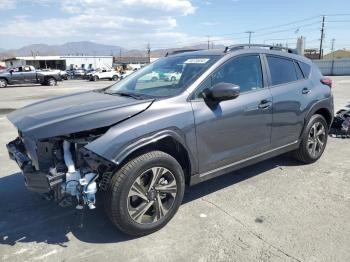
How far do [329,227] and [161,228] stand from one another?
1.71 meters

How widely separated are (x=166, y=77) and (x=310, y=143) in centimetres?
259

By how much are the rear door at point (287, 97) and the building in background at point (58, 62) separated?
7163 cm

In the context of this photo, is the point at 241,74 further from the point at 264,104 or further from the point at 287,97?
the point at 287,97

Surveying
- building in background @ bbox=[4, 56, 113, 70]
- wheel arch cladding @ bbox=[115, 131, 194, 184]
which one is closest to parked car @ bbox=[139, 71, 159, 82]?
wheel arch cladding @ bbox=[115, 131, 194, 184]

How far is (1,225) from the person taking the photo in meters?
3.73

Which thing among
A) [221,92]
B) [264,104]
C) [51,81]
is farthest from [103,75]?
[221,92]

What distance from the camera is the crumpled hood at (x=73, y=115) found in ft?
10.3

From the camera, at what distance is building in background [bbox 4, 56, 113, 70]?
2996 inches

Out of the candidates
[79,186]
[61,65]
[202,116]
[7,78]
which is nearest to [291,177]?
[202,116]

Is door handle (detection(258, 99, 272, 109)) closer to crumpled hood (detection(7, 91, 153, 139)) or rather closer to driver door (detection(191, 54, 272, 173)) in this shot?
driver door (detection(191, 54, 272, 173))

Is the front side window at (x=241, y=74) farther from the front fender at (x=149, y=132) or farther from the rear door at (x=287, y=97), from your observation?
the front fender at (x=149, y=132)

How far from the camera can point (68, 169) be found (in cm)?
314

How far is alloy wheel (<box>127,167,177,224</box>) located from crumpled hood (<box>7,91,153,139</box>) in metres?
0.62

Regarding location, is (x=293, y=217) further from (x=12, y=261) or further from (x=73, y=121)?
(x=12, y=261)
